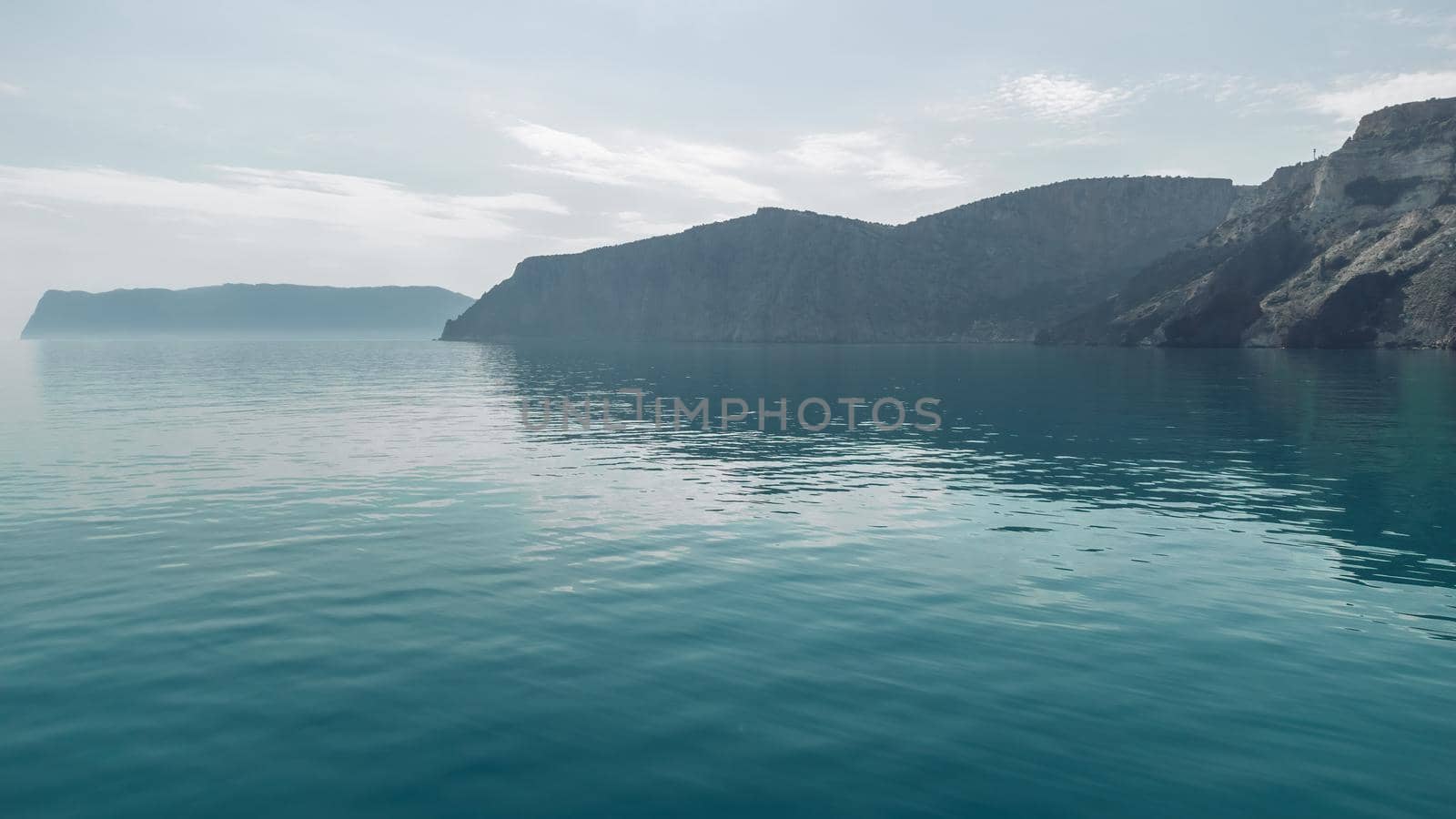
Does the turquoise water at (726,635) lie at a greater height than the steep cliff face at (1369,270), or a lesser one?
lesser

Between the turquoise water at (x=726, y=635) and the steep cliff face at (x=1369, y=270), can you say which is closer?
the turquoise water at (x=726, y=635)

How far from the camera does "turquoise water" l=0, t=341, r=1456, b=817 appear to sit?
11656 mm

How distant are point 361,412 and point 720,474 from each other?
38275 millimetres

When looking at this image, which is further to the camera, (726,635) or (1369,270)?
(1369,270)

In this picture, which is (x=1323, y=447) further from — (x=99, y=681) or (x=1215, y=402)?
(x=99, y=681)

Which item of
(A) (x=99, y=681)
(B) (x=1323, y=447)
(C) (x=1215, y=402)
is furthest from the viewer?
(C) (x=1215, y=402)

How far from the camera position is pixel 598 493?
33.8m

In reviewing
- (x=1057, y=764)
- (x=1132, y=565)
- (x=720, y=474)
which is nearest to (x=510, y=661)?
(x=1057, y=764)

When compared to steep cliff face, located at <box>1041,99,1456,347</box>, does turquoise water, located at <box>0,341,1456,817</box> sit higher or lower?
lower

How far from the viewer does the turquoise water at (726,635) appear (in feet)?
38.2

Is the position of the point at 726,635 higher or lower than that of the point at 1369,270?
lower

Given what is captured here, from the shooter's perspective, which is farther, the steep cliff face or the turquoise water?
the steep cliff face

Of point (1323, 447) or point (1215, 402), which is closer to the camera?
point (1323, 447)

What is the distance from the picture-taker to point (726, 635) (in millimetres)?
17516
